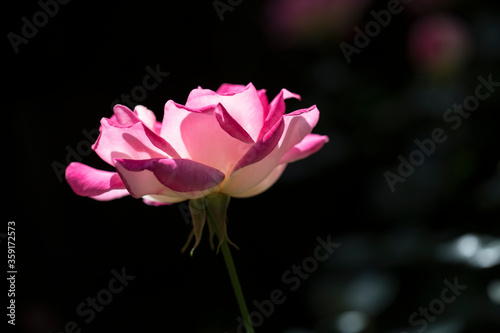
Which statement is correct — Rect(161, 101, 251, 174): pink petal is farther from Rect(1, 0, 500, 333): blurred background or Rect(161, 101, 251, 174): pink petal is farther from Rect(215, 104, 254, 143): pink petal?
Rect(1, 0, 500, 333): blurred background

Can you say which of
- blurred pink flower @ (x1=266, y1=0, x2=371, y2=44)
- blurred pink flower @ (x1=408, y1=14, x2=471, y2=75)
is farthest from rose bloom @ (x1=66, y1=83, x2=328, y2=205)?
blurred pink flower @ (x1=266, y1=0, x2=371, y2=44)

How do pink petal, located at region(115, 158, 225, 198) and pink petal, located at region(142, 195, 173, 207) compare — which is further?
pink petal, located at region(142, 195, 173, 207)

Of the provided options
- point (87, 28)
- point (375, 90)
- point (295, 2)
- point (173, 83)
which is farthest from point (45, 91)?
point (375, 90)

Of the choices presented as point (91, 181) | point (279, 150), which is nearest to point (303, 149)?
point (279, 150)

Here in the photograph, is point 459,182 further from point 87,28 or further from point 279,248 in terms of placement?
point 87,28

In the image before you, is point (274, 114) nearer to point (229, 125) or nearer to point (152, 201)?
point (229, 125)

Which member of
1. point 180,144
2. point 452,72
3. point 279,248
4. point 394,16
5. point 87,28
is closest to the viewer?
point 180,144

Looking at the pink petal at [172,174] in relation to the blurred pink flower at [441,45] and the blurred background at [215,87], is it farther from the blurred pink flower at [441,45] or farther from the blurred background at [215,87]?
the blurred pink flower at [441,45]
